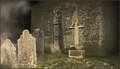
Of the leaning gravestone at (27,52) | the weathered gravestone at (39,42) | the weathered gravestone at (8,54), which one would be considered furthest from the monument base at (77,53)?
the weathered gravestone at (8,54)

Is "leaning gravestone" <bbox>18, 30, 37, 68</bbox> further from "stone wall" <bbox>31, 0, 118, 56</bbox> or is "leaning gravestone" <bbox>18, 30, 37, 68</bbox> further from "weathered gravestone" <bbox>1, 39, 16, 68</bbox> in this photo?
"stone wall" <bbox>31, 0, 118, 56</bbox>

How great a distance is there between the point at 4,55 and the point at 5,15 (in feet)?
21.1

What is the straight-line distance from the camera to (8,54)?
1045 cm

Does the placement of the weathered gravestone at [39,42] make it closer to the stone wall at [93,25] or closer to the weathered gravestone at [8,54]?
the stone wall at [93,25]

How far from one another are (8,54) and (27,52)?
3.58 feet

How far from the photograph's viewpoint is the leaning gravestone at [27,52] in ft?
33.4

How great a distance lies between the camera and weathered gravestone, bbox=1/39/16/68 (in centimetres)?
1034

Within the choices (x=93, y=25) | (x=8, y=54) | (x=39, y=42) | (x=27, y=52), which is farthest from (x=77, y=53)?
(x=8, y=54)

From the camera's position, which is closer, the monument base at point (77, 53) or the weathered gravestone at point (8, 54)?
the weathered gravestone at point (8, 54)

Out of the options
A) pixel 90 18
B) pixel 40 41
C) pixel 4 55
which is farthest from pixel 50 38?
pixel 4 55

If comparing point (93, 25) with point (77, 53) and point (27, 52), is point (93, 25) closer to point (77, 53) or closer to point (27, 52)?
point (77, 53)

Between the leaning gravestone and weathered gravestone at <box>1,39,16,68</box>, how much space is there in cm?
36

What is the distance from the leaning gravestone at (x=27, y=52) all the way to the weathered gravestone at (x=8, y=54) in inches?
14.3

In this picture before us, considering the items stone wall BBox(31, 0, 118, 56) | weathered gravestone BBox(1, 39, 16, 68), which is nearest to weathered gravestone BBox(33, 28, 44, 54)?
stone wall BBox(31, 0, 118, 56)
